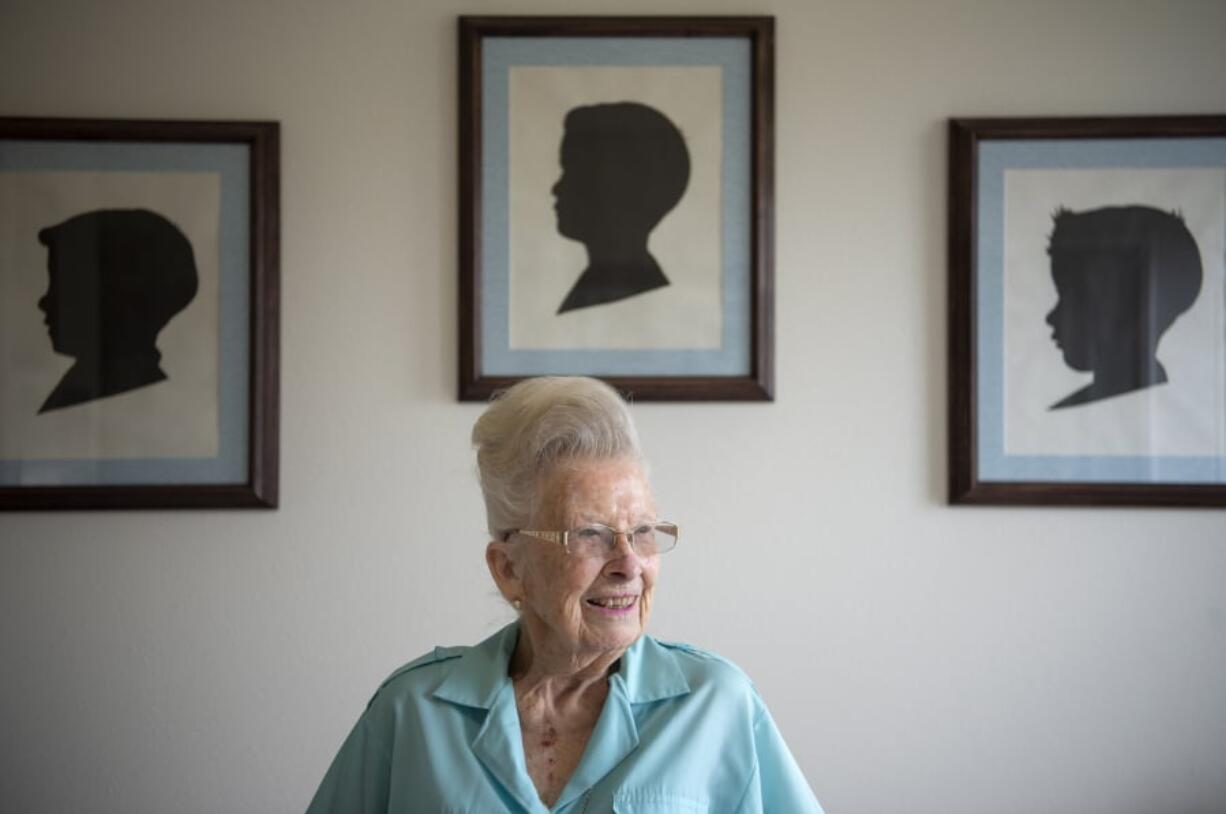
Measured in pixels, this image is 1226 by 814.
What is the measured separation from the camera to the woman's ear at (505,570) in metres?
1.64

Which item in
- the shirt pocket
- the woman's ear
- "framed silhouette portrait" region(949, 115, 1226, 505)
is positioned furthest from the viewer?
"framed silhouette portrait" region(949, 115, 1226, 505)

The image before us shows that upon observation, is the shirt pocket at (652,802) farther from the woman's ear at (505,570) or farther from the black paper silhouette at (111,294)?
the black paper silhouette at (111,294)

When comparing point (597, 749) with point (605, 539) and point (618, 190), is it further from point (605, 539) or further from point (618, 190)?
point (618, 190)

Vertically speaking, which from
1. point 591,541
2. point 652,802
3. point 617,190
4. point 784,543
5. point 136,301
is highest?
point 617,190

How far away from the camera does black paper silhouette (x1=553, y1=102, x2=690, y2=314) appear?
252 cm

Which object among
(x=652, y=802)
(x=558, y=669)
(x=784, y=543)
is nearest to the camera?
(x=652, y=802)

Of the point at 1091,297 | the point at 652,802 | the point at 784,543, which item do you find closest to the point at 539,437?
the point at 652,802

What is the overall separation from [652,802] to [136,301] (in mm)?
1655

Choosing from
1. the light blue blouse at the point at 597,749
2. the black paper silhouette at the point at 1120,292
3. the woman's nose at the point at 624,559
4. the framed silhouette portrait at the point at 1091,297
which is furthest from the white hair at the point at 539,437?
the black paper silhouette at the point at 1120,292

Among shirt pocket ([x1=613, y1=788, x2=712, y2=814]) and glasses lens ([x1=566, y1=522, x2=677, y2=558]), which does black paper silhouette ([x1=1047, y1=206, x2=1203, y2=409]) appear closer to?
glasses lens ([x1=566, y1=522, x2=677, y2=558])

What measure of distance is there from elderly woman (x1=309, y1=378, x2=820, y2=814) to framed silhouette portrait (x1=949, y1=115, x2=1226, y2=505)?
111 cm

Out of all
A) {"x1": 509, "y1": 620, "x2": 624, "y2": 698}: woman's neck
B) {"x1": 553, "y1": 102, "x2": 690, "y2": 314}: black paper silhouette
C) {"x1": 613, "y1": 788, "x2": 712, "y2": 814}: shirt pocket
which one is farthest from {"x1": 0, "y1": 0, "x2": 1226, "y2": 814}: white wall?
{"x1": 613, "y1": 788, "x2": 712, "y2": 814}: shirt pocket

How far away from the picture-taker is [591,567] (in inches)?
61.7

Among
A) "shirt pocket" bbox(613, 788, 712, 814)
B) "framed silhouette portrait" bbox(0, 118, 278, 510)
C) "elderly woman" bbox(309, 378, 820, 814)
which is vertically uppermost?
"framed silhouette portrait" bbox(0, 118, 278, 510)
